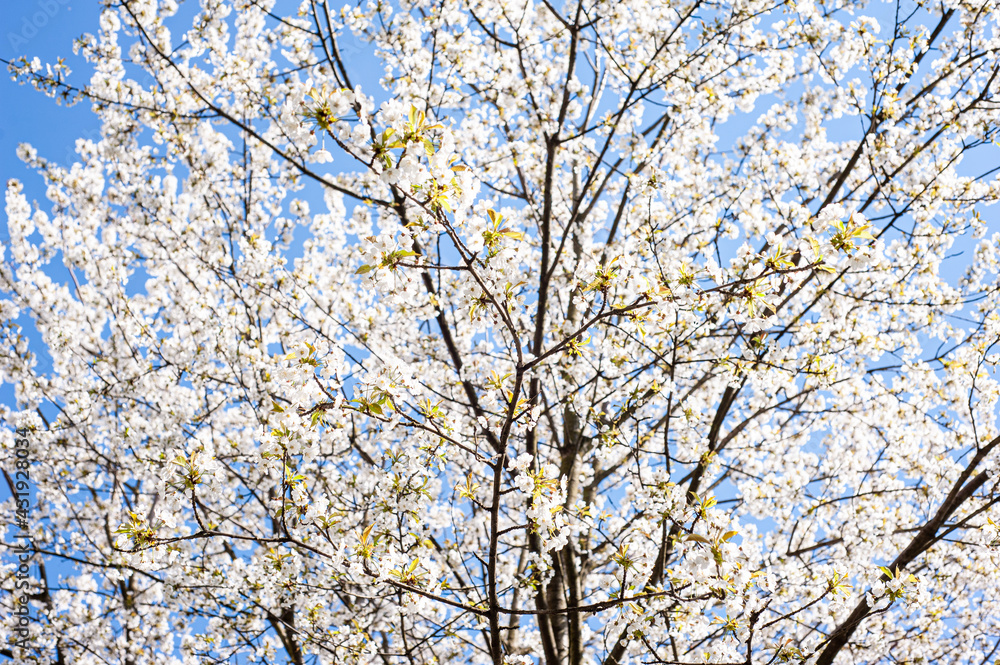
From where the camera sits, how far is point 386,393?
7.25 feet

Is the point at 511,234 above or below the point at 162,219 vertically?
below

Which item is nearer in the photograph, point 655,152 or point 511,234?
point 511,234

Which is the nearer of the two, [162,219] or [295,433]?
[295,433]

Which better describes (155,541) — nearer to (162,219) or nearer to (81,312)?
(162,219)

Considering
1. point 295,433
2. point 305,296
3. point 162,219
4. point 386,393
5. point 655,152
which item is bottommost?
point 386,393

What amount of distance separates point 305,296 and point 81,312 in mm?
3911

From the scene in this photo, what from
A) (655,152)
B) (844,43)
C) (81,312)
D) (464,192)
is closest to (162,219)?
(81,312)

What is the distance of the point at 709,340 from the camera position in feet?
16.2

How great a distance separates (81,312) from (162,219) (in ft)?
7.07

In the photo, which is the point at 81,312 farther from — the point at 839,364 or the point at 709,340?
the point at 839,364

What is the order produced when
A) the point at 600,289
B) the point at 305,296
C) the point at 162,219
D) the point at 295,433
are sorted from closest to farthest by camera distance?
the point at 600,289 < the point at 295,433 < the point at 305,296 < the point at 162,219

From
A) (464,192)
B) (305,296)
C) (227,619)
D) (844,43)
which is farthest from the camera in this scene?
(305,296)

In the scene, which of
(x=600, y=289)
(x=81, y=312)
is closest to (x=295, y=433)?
(x=600, y=289)

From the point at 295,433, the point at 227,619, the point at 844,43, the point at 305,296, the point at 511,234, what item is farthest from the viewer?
the point at 305,296
